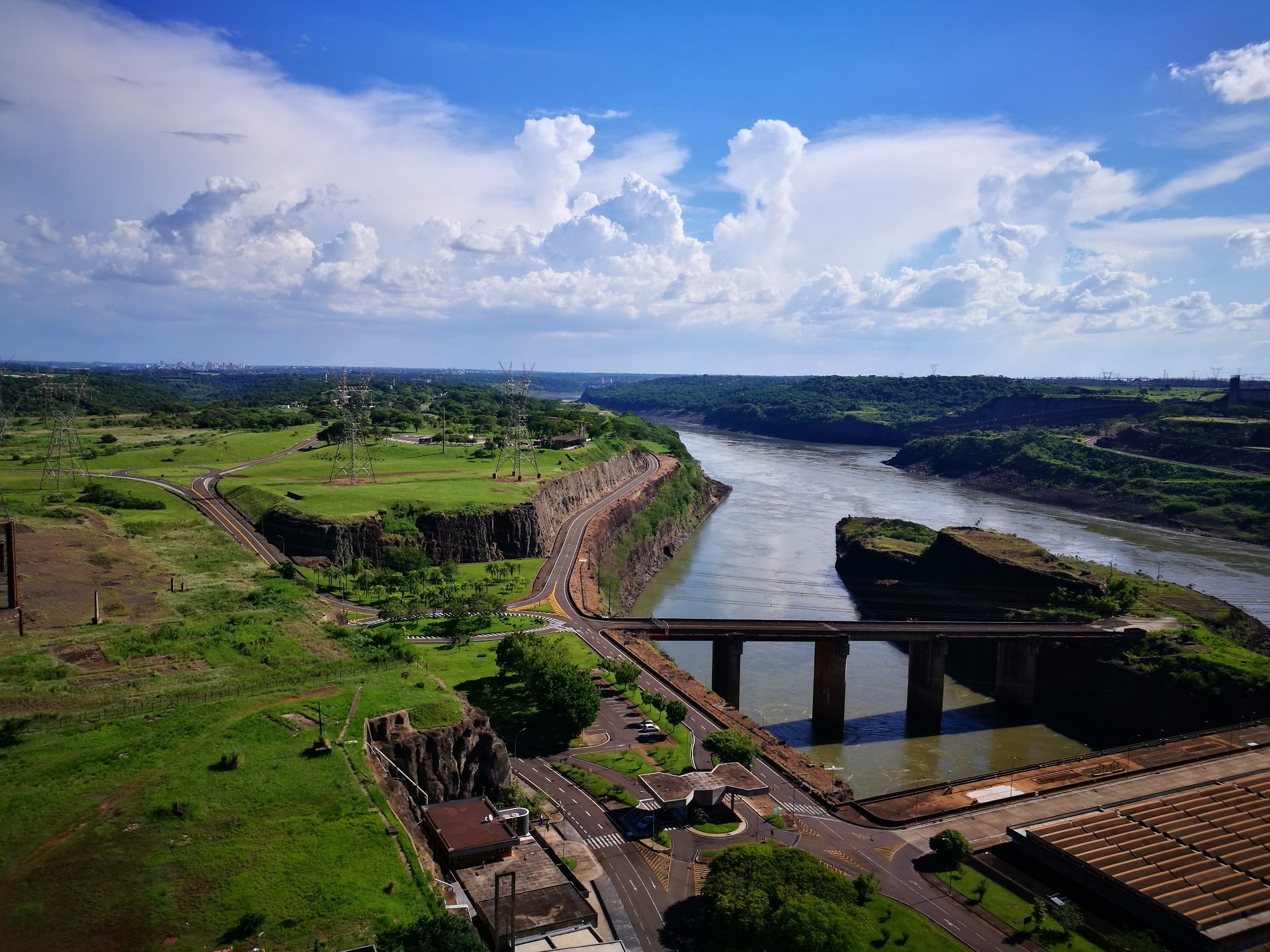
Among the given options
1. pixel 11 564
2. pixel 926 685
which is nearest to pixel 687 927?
pixel 926 685

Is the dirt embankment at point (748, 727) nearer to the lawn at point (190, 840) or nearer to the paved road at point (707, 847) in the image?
the paved road at point (707, 847)

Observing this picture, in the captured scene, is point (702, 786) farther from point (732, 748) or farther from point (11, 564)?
point (11, 564)

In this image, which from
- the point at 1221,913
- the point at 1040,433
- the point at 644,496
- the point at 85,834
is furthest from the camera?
the point at 1040,433

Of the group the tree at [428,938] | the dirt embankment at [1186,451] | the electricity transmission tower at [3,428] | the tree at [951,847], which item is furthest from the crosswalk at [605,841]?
the dirt embankment at [1186,451]

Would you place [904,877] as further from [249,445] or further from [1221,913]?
[249,445]

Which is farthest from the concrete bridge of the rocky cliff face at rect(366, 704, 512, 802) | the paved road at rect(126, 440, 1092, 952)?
the rocky cliff face at rect(366, 704, 512, 802)

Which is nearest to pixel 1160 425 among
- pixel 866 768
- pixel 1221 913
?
pixel 866 768
